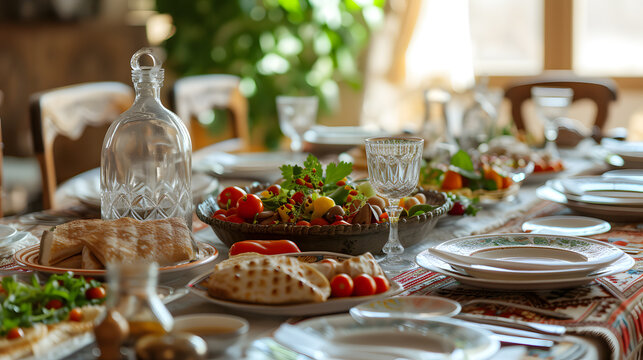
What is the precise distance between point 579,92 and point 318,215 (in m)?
2.34

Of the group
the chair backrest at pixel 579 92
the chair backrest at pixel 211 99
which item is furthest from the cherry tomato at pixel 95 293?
the chair backrest at pixel 579 92

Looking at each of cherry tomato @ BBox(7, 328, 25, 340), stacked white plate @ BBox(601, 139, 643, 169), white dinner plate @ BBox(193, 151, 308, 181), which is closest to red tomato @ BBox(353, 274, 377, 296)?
cherry tomato @ BBox(7, 328, 25, 340)

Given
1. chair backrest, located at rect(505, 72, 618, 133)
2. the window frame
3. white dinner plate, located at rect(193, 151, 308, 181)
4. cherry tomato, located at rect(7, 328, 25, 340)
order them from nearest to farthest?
cherry tomato, located at rect(7, 328, 25, 340) < white dinner plate, located at rect(193, 151, 308, 181) < chair backrest, located at rect(505, 72, 618, 133) < the window frame

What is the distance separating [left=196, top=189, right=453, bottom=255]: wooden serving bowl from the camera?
112cm

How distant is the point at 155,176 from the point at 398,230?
413 mm

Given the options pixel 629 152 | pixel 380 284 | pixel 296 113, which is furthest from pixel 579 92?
pixel 380 284

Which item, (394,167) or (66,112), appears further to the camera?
(66,112)

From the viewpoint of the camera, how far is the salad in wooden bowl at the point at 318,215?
1.14 meters

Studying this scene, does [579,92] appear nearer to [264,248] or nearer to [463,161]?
[463,161]

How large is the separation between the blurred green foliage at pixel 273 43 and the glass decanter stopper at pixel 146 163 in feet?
10.6

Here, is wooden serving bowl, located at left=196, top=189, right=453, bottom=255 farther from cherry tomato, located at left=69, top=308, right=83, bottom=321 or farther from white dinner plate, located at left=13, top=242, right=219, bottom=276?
cherry tomato, located at left=69, top=308, right=83, bottom=321

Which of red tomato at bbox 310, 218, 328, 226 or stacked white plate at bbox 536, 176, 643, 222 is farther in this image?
stacked white plate at bbox 536, 176, 643, 222

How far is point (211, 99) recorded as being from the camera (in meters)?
2.88

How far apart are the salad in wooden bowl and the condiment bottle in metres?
0.45
